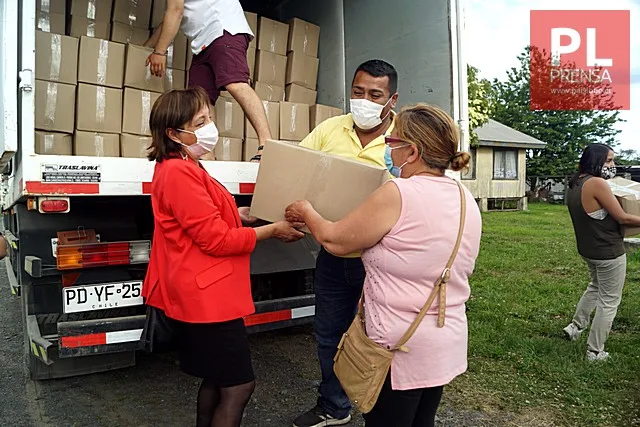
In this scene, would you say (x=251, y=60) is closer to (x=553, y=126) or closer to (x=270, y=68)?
(x=270, y=68)

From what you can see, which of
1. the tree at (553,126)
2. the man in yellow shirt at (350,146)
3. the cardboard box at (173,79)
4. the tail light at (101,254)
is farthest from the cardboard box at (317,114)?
the tree at (553,126)

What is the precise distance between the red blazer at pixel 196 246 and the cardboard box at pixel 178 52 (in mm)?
1768

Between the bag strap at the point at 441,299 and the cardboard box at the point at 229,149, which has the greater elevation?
the cardboard box at the point at 229,149

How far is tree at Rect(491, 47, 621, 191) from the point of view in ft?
93.3

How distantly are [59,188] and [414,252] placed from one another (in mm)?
1736

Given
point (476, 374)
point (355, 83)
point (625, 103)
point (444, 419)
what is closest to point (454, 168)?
point (355, 83)

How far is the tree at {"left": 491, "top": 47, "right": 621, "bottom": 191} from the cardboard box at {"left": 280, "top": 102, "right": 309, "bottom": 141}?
2580 cm

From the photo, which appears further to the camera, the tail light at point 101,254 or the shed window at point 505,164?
the shed window at point 505,164

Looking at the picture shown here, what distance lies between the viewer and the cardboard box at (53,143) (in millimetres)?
2996

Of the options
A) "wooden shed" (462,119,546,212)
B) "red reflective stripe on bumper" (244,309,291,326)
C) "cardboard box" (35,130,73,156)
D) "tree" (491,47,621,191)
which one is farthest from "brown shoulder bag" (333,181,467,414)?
"tree" (491,47,621,191)

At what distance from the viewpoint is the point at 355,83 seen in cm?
275

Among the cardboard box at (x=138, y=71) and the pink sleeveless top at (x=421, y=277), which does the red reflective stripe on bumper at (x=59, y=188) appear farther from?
the pink sleeveless top at (x=421, y=277)

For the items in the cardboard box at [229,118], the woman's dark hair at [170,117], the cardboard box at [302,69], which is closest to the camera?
Answer: the woman's dark hair at [170,117]

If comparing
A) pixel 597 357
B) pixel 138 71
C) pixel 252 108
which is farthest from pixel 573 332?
pixel 138 71
